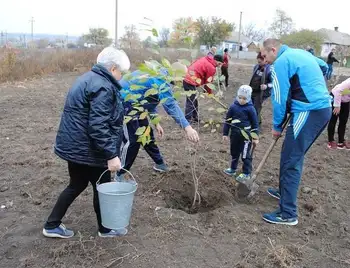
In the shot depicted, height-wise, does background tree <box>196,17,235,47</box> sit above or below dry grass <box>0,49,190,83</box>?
above

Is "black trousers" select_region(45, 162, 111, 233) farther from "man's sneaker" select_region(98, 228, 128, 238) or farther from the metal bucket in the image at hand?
"man's sneaker" select_region(98, 228, 128, 238)

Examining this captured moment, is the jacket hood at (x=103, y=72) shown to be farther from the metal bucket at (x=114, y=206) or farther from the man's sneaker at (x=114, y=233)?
the man's sneaker at (x=114, y=233)

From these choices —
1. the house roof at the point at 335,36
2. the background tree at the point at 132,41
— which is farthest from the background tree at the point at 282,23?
the background tree at the point at 132,41

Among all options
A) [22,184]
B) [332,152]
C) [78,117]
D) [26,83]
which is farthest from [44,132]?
[26,83]

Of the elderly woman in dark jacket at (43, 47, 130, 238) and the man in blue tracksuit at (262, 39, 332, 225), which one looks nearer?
the elderly woman in dark jacket at (43, 47, 130, 238)

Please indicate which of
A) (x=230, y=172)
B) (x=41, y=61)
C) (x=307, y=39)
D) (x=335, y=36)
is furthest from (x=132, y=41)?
(x=335, y=36)

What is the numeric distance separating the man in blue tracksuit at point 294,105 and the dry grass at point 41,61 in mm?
9307

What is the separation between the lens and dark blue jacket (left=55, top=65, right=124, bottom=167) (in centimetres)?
275

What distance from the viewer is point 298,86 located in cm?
352

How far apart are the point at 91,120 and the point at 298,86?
1983 millimetres

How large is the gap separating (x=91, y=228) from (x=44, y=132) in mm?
4020

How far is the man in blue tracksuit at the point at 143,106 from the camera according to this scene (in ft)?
11.7

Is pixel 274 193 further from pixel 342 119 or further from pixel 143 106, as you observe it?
pixel 342 119

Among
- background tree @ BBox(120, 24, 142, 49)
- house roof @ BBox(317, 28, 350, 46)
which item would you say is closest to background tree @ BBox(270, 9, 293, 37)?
house roof @ BBox(317, 28, 350, 46)
